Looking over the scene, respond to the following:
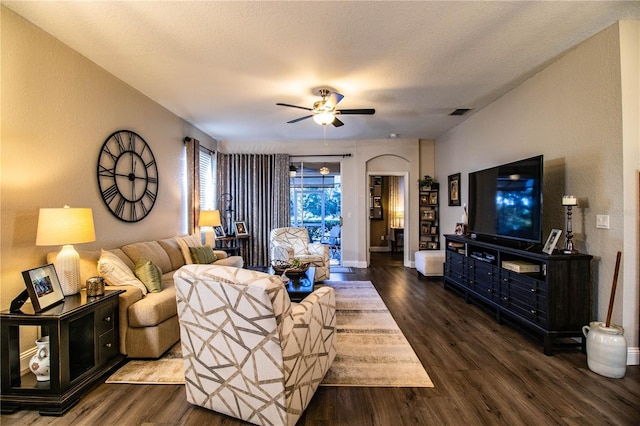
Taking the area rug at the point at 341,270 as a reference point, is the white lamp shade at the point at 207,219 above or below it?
above

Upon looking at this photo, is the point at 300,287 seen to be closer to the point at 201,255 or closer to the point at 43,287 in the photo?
the point at 201,255

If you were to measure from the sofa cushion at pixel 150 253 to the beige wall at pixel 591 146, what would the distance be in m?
4.66

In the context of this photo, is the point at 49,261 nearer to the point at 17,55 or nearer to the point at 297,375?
the point at 17,55

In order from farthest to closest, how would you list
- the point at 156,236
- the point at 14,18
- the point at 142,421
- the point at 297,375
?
the point at 156,236 → the point at 14,18 → the point at 142,421 → the point at 297,375

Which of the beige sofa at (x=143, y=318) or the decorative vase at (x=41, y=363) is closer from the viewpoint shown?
the decorative vase at (x=41, y=363)

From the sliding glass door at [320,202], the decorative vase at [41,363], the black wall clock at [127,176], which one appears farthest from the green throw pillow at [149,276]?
the sliding glass door at [320,202]

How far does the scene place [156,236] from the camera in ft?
13.8

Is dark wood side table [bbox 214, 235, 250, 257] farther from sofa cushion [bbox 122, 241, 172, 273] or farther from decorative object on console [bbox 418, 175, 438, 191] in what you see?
decorative object on console [bbox 418, 175, 438, 191]

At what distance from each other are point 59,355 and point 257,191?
15.9 ft

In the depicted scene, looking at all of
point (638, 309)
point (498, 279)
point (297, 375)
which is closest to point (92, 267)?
point (297, 375)

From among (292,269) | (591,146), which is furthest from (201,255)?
(591,146)

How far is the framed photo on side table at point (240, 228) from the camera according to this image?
6.33m

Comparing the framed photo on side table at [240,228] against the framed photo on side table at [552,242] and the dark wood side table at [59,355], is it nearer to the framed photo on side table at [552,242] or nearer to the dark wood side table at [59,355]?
the dark wood side table at [59,355]

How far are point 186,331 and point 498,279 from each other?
3309mm
